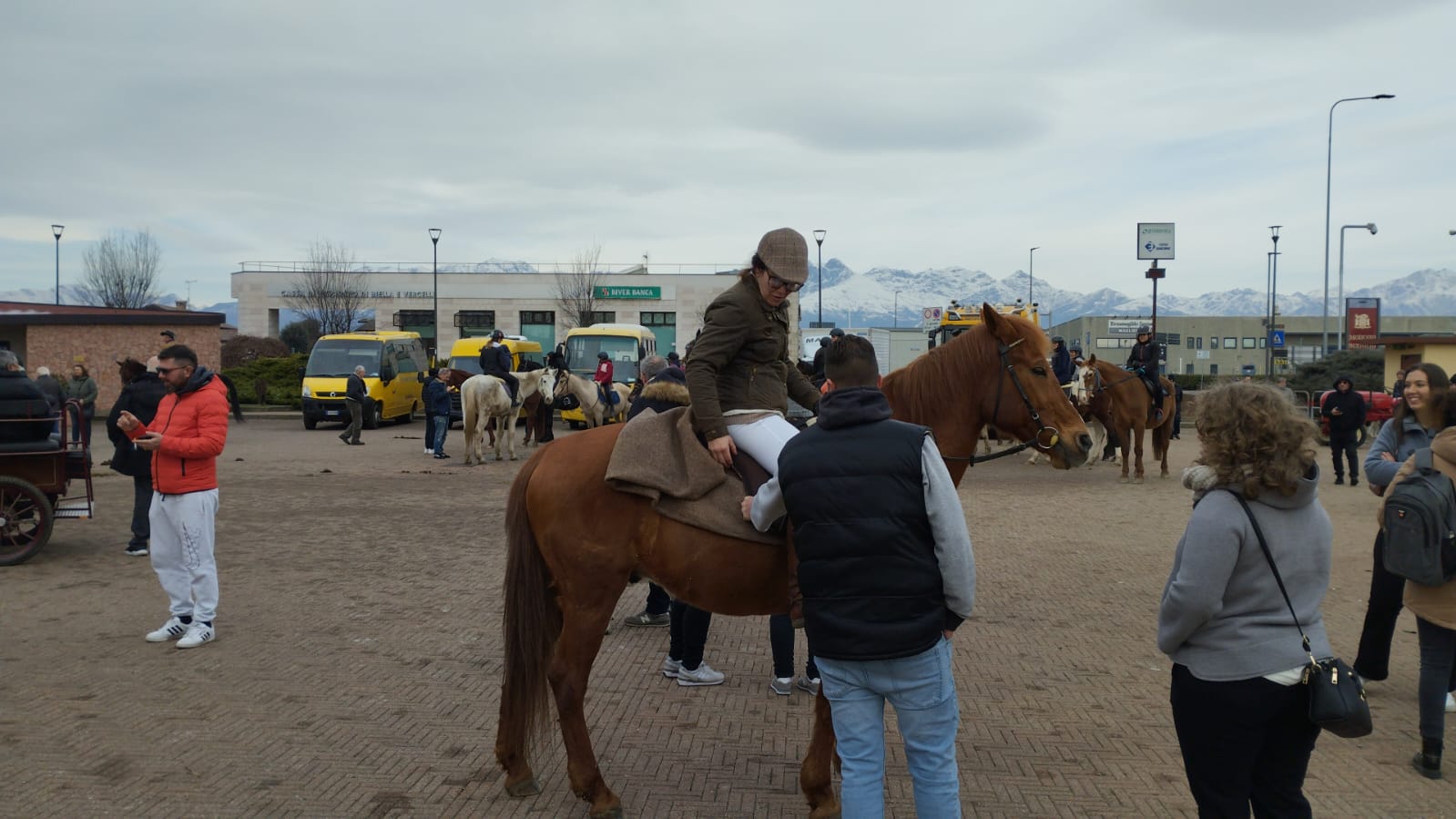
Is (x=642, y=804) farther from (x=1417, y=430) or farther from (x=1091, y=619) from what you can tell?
(x=1417, y=430)

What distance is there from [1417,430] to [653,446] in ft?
15.9

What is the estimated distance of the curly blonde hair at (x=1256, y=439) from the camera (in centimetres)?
298

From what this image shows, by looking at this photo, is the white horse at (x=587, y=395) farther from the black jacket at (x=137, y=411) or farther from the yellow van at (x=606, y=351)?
the black jacket at (x=137, y=411)

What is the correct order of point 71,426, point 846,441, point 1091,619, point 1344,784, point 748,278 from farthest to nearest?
point 71,426 < point 1091,619 < point 1344,784 < point 748,278 < point 846,441

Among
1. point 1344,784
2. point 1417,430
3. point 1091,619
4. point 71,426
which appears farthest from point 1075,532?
point 71,426

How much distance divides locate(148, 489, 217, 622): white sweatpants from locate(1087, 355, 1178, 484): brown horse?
14270 mm

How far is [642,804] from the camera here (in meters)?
4.36

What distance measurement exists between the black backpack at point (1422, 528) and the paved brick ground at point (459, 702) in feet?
3.31

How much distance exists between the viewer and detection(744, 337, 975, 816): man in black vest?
303 cm

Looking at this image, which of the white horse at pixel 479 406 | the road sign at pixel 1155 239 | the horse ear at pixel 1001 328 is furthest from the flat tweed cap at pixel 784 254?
the road sign at pixel 1155 239

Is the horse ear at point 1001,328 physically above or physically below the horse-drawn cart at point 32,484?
above

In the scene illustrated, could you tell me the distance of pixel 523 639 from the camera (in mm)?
4391

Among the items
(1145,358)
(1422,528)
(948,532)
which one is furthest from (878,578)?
(1145,358)

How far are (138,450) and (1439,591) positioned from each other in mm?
10462
